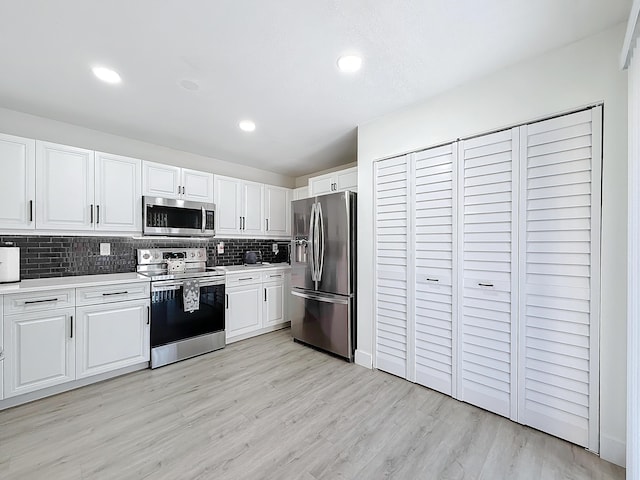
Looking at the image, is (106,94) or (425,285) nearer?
(106,94)

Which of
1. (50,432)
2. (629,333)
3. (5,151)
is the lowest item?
(50,432)

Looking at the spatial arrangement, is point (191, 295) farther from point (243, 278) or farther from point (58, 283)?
point (58, 283)

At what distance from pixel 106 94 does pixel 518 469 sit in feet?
12.8

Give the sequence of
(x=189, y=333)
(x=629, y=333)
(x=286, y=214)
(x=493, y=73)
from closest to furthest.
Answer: (x=629, y=333)
(x=493, y=73)
(x=189, y=333)
(x=286, y=214)

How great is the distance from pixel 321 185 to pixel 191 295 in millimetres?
2044

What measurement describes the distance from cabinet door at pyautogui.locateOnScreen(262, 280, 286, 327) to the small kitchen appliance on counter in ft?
7.85

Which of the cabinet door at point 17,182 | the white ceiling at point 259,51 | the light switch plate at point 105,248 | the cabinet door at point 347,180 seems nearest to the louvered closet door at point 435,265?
the white ceiling at point 259,51

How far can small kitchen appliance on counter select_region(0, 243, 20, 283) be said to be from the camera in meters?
2.32

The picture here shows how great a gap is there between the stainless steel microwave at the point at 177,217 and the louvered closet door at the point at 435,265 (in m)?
2.61

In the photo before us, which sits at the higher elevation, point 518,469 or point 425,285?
point 425,285

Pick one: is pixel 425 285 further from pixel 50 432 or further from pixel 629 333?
pixel 50 432

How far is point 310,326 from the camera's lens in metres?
3.36

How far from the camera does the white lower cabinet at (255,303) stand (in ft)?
11.6

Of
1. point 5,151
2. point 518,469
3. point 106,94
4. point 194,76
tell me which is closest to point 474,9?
point 194,76
